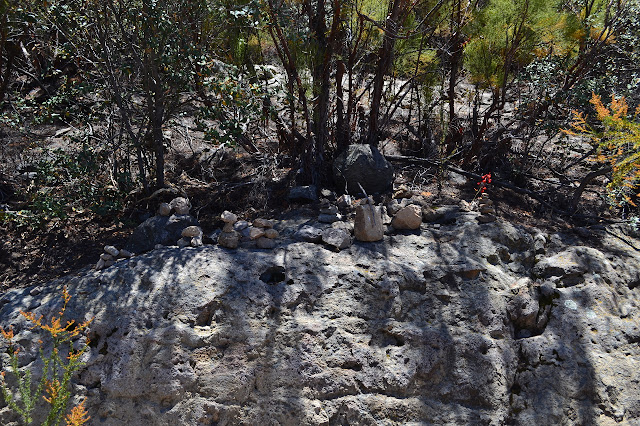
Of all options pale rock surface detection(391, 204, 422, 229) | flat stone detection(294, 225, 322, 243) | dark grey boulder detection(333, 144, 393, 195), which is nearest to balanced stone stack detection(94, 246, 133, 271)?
flat stone detection(294, 225, 322, 243)

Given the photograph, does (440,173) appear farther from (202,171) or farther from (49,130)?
(49,130)

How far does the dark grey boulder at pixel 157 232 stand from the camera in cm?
364

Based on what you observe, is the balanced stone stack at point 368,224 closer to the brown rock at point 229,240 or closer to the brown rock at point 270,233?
the brown rock at point 270,233

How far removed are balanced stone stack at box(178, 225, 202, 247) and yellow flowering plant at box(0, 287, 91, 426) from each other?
2.61ft

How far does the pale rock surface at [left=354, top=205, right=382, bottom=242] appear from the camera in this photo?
3486mm

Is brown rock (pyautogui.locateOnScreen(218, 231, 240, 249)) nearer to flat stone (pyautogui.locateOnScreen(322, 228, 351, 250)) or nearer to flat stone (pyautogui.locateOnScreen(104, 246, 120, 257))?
flat stone (pyautogui.locateOnScreen(322, 228, 351, 250))

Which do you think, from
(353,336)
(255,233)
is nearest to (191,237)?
(255,233)

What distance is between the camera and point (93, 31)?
408 cm

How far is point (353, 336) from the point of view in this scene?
9.92 ft

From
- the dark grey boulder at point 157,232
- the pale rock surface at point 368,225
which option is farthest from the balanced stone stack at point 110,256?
the pale rock surface at point 368,225

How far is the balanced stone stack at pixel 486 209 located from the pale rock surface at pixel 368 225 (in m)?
0.74

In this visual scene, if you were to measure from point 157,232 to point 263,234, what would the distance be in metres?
0.77

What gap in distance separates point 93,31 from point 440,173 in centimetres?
300

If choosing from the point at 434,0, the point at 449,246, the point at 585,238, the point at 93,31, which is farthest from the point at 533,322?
the point at 93,31
